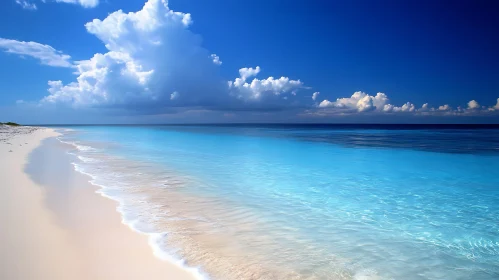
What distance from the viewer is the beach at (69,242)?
158 inches

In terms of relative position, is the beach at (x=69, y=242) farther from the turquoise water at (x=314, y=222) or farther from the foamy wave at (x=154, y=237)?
the turquoise water at (x=314, y=222)

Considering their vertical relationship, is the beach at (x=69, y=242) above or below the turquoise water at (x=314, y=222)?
above

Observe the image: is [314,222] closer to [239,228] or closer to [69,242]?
[239,228]

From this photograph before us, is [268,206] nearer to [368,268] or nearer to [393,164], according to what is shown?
[368,268]

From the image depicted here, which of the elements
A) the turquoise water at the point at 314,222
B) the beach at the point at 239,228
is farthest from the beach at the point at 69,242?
the turquoise water at the point at 314,222

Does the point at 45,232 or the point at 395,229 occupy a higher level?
the point at 45,232

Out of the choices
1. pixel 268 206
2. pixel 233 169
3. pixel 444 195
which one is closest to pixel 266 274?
pixel 268 206

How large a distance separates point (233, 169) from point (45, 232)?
9452 mm

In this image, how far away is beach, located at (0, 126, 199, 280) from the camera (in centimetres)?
401

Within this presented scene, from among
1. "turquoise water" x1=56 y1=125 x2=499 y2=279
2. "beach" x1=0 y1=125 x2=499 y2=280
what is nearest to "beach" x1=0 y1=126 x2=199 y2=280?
"beach" x1=0 y1=125 x2=499 y2=280

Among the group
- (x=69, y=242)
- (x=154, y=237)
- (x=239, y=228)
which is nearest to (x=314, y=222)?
(x=239, y=228)

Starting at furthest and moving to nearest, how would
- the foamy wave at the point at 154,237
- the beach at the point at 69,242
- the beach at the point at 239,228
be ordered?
the beach at the point at 239,228 < the foamy wave at the point at 154,237 < the beach at the point at 69,242

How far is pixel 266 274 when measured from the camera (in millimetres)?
4195

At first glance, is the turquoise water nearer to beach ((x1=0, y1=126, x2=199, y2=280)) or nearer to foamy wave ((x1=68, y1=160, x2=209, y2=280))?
foamy wave ((x1=68, y1=160, x2=209, y2=280))
